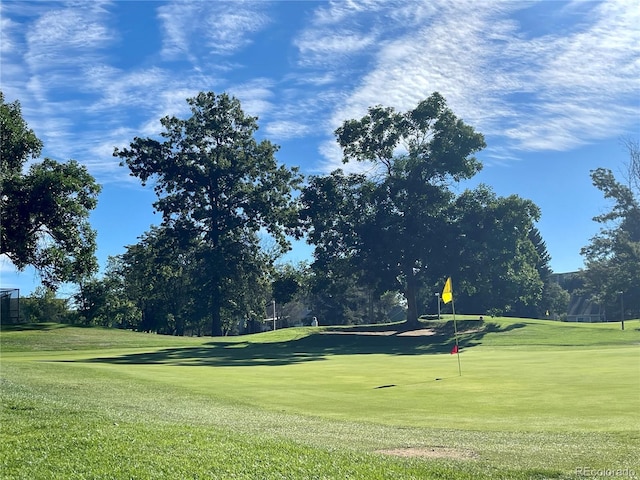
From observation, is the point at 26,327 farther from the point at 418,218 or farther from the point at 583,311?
the point at 583,311

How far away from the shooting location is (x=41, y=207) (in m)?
34.5

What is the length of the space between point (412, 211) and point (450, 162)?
227 inches

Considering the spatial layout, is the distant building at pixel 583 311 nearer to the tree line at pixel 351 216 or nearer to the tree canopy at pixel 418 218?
the tree line at pixel 351 216

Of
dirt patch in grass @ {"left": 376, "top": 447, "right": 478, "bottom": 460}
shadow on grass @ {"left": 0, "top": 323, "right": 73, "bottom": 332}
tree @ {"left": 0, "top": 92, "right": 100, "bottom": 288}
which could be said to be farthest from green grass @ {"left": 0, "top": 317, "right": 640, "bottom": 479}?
shadow on grass @ {"left": 0, "top": 323, "right": 73, "bottom": 332}

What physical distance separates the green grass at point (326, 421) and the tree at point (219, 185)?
3515 centimetres

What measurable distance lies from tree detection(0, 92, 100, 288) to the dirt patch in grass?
28.7 m

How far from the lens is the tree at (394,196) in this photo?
59188mm

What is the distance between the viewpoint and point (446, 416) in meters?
15.1

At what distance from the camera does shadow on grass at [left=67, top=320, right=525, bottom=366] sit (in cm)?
4312

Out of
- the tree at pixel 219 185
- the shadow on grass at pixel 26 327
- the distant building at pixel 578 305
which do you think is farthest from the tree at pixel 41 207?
the distant building at pixel 578 305

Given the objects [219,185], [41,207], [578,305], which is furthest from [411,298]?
[578,305]

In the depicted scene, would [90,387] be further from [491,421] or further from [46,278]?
[46,278]

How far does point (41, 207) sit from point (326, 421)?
2575cm

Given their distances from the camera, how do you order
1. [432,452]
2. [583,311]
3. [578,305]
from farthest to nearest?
[578,305] → [583,311] → [432,452]
